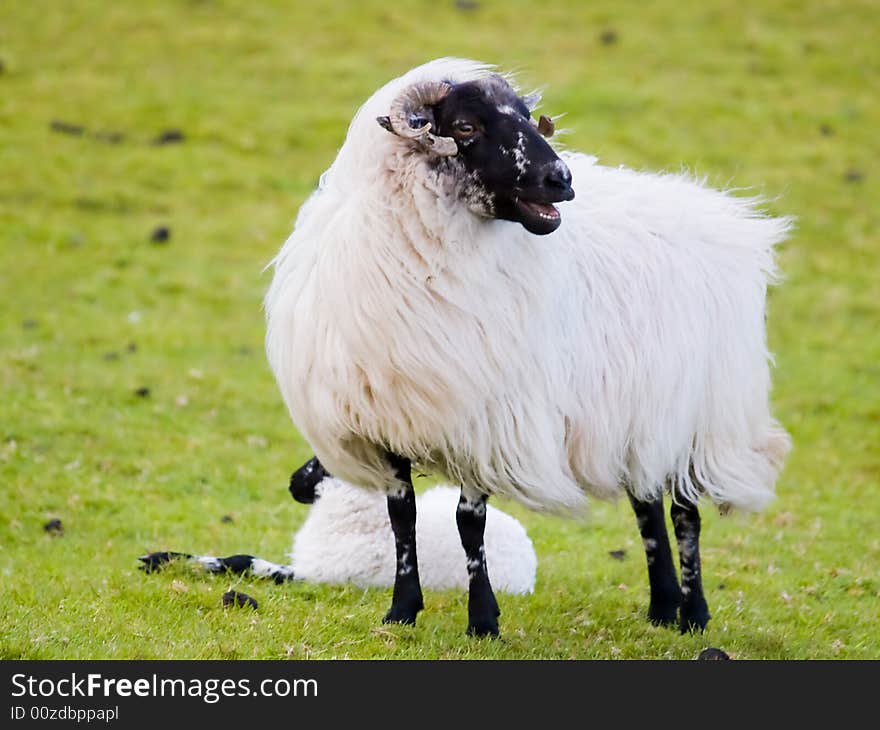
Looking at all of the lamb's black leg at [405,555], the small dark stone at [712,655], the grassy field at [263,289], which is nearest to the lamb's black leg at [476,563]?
the grassy field at [263,289]

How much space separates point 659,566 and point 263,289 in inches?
407

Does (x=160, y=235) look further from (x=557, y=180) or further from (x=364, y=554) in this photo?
(x=557, y=180)

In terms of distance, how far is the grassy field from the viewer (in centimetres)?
820

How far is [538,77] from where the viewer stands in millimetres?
24266

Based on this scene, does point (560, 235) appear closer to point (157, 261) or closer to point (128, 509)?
point (128, 509)

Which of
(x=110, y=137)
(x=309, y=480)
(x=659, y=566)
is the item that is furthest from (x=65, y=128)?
(x=659, y=566)

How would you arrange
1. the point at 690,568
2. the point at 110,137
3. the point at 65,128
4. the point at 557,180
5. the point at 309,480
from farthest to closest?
1. the point at 65,128
2. the point at 110,137
3. the point at 309,480
4. the point at 690,568
5. the point at 557,180

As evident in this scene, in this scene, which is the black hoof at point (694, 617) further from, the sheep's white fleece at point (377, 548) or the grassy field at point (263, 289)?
the sheep's white fleece at point (377, 548)

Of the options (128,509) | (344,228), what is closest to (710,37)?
(128,509)

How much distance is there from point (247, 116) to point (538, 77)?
5342 mm

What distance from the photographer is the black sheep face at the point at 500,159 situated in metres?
6.81

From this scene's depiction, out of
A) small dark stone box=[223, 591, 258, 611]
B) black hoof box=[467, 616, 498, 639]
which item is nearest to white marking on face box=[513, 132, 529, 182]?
black hoof box=[467, 616, 498, 639]

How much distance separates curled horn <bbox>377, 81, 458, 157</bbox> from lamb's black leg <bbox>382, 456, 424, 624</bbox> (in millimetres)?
1844

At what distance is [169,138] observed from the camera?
2214 cm
